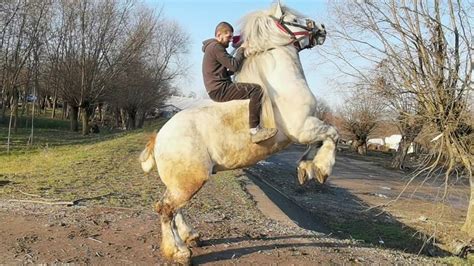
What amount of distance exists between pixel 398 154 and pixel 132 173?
2689 centimetres

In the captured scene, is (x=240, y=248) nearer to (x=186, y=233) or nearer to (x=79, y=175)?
(x=186, y=233)

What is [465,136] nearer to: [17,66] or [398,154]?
[17,66]

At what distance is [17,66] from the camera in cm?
2678

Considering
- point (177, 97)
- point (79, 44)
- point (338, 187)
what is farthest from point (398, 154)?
point (177, 97)

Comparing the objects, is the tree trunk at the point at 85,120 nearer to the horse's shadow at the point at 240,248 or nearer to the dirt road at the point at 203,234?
the dirt road at the point at 203,234

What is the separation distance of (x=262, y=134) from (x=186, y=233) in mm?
1758

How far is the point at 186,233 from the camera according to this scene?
595 centimetres

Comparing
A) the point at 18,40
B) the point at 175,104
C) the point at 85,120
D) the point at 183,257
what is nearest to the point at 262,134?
the point at 183,257

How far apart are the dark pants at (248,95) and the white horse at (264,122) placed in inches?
2.5

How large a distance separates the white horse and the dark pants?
0.06 m

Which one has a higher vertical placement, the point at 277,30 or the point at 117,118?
the point at 277,30

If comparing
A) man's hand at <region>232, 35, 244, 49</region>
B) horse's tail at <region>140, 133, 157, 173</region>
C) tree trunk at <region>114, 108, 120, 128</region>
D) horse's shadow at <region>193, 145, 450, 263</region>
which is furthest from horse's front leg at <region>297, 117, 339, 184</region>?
tree trunk at <region>114, 108, 120, 128</region>

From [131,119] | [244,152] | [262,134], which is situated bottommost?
[131,119]

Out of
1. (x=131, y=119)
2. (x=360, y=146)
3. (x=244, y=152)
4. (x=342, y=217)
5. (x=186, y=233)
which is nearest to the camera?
(x=244, y=152)
